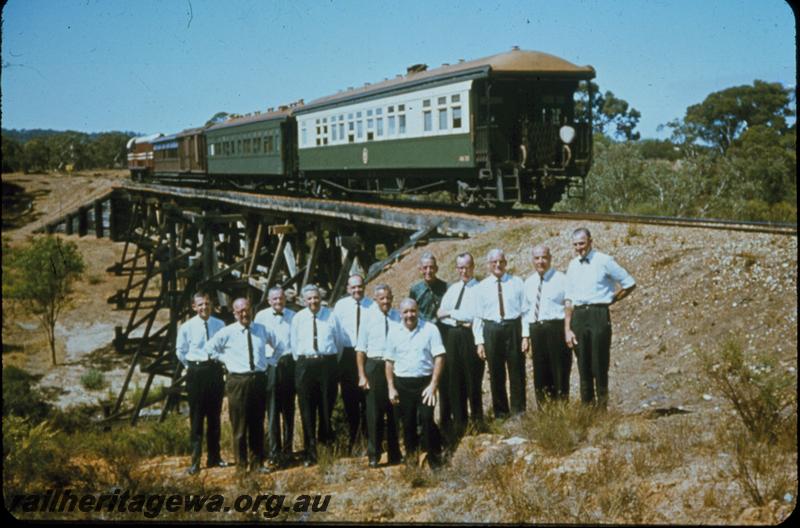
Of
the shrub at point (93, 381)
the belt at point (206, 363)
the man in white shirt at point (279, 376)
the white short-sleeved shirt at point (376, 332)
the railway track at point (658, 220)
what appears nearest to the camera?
the white short-sleeved shirt at point (376, 332)

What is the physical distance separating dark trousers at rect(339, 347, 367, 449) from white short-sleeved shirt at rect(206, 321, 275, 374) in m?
0.75

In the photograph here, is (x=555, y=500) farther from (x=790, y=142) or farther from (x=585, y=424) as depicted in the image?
(x=790, y=142)

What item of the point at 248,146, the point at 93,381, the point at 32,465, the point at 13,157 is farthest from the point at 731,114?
the point at 13,157

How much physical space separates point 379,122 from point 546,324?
38.3 feet

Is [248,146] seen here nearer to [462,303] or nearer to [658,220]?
[658,220]

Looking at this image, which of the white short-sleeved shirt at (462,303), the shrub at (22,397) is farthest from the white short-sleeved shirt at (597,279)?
the shrub at (22,397)

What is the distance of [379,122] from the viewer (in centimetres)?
1834

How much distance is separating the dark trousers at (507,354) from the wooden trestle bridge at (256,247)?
6.08 meters

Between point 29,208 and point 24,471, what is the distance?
174ft

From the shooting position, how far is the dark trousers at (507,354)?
7391 mm

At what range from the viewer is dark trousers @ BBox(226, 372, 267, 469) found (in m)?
7.55

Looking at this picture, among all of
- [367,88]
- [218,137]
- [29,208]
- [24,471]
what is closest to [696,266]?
[24,471]

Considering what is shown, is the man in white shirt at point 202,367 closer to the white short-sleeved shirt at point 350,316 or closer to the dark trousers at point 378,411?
the white short-sleeved shirt at point 350,316

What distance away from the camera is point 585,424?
6.88 meters
